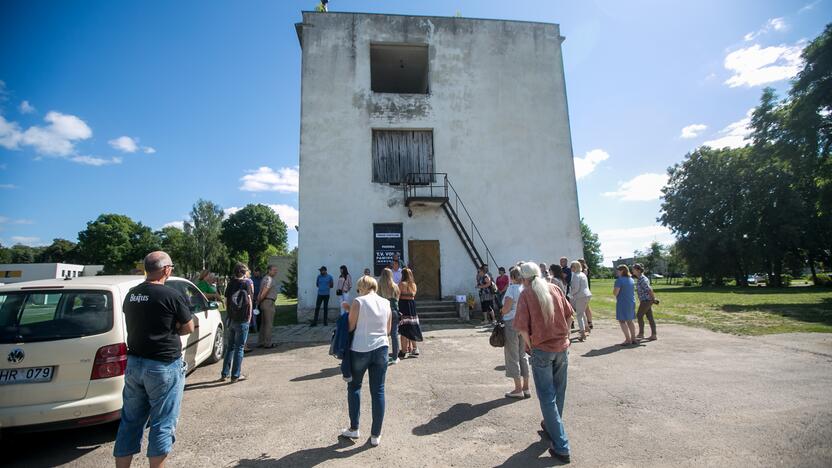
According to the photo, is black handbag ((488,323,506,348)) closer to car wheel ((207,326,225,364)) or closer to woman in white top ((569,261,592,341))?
woman in white top ((569,261,592,341))

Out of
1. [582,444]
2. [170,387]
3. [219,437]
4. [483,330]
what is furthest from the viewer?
[483,330]

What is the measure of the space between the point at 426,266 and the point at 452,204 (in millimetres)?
2631

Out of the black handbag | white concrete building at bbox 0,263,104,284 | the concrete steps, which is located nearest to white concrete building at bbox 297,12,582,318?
the concrete steps

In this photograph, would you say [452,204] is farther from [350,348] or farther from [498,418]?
[350,348]

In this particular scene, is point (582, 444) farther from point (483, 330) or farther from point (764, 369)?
point (483, 330)

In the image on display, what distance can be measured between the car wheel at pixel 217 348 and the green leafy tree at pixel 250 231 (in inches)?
1755

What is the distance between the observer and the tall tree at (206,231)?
37.5 metres

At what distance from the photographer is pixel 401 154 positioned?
14.5m

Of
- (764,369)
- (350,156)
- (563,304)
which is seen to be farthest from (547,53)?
(563,304)

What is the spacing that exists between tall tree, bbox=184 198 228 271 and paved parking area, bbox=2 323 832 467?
35.6 metres

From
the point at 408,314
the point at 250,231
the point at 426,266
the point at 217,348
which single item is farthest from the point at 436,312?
the point at 250,231

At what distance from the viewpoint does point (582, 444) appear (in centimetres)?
370

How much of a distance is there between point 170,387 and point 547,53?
17370 millimetres

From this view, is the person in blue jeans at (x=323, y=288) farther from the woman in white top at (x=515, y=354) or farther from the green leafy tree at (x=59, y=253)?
the green leafy tree at (x=59, y=253)
